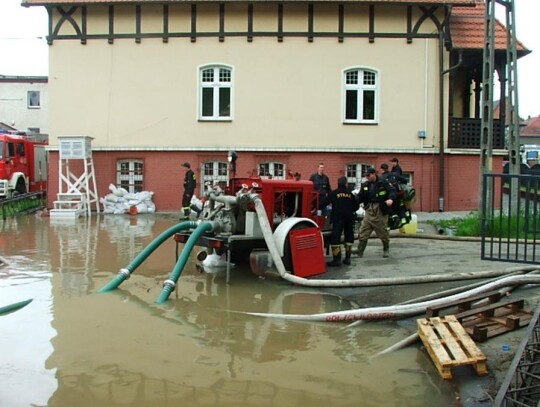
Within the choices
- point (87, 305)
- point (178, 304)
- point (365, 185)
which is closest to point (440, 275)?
point (365, 185)

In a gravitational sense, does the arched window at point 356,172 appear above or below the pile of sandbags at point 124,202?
above

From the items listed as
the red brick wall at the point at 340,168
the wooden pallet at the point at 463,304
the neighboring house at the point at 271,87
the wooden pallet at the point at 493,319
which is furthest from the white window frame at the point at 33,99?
the wooden pallet at the point at 493,319

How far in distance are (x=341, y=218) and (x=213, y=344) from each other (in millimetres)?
4386

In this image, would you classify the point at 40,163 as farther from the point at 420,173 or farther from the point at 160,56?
the point at 420,173

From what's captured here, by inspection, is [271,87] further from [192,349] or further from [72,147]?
[192,349]

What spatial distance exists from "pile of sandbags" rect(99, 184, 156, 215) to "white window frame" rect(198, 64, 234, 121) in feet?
10.7

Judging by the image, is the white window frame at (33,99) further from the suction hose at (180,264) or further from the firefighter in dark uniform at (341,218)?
the suction hose at (180,264)

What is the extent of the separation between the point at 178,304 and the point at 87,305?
1128mm

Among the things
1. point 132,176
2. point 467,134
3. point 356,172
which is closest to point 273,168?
point 356,172

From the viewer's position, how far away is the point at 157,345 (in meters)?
6.18

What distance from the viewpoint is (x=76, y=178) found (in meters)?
20.8

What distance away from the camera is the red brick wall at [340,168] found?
798 inches

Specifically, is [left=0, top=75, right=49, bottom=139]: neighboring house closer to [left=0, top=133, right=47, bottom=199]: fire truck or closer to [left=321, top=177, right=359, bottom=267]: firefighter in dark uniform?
[left=0, top=133, right=47, bottom=199]: fire truck

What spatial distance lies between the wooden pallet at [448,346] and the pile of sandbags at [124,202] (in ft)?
51.0
